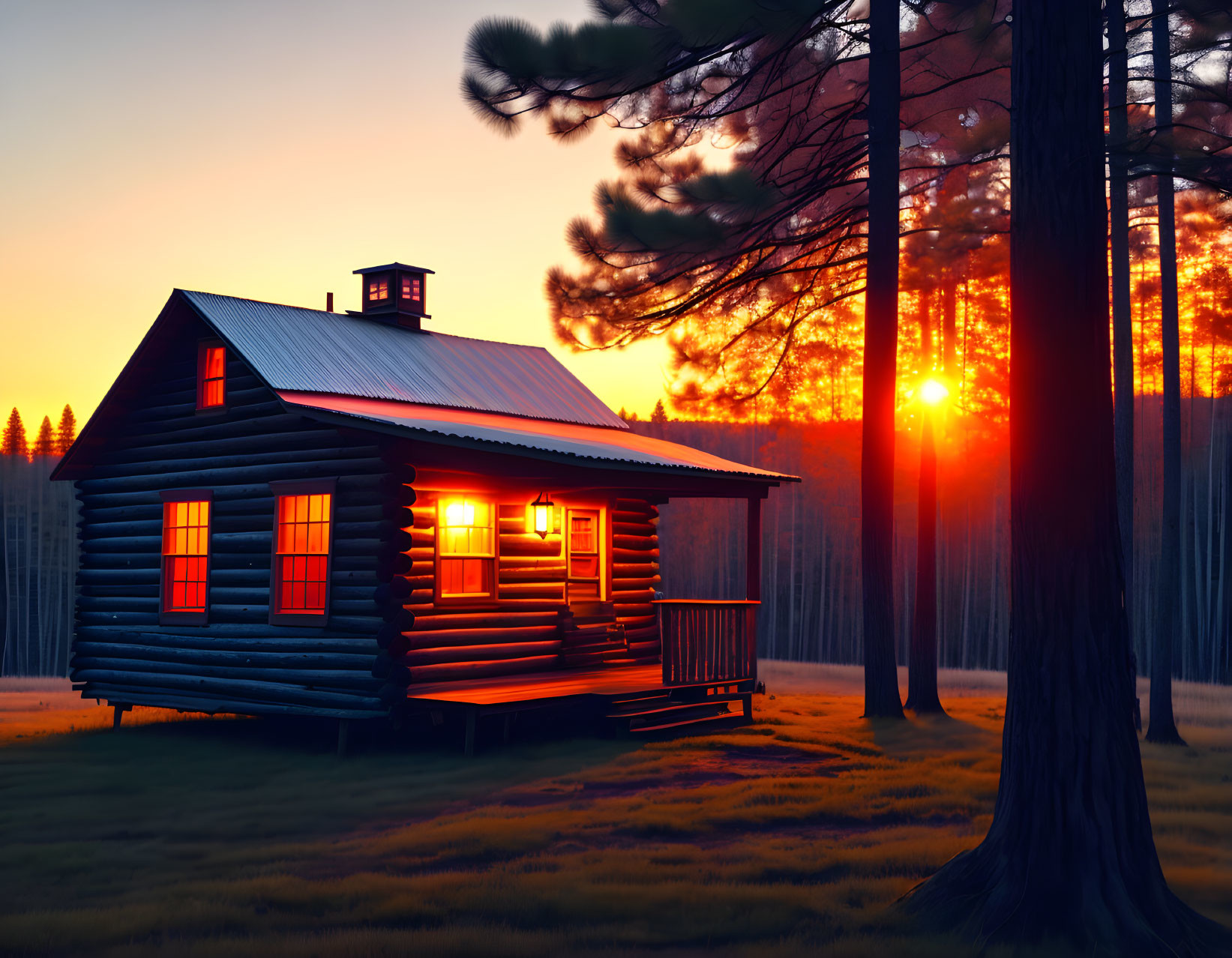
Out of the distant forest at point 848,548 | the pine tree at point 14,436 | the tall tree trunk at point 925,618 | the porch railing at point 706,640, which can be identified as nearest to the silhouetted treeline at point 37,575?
the distant forest at point 848,548

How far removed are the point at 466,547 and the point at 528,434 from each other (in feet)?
6.12

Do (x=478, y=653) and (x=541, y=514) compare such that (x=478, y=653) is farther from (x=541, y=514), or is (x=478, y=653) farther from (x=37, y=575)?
(x=37, y=575)

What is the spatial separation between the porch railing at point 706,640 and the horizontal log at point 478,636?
1970 millimetres

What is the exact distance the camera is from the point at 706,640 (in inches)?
579

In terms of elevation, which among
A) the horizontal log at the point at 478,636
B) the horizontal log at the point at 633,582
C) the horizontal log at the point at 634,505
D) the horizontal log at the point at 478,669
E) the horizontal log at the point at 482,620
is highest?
the horizontal log at the point at 634,505

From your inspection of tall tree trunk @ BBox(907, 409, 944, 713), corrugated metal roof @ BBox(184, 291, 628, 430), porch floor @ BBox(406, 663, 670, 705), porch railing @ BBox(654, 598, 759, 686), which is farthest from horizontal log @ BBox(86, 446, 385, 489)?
tall tree trunk @ BBox(907, 409, 944, 713)

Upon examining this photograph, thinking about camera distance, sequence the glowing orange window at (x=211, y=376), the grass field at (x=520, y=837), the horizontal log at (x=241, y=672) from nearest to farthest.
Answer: the grass field at (x=520, y=837) < the horizontal log at (x=241, y=672) < the glowing orange window at (x=211, y=376)

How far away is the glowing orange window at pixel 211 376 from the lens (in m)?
15.6

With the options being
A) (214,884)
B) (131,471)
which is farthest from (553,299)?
(214,884)

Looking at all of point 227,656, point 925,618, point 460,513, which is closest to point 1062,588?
point 460,513

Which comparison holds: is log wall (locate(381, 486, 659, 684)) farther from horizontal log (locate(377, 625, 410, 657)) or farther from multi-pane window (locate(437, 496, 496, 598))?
multi-pane window (locate(437, 496, 496, 598))

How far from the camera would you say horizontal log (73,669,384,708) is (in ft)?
44.3

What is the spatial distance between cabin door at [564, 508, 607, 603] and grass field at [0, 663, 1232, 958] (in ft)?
9.17

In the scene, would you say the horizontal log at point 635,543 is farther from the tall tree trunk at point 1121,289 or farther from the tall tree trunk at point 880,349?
the tall tree trunk at point 1121,289
